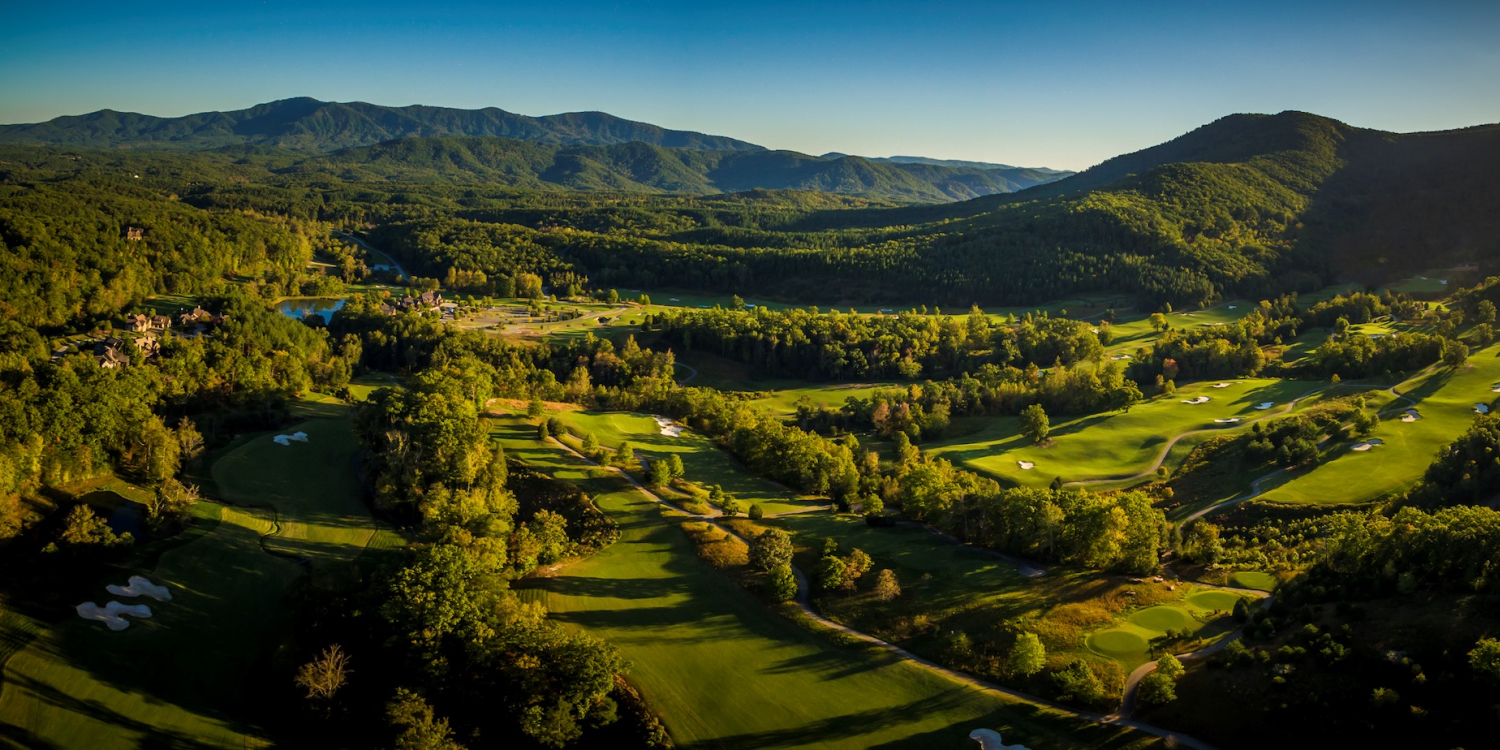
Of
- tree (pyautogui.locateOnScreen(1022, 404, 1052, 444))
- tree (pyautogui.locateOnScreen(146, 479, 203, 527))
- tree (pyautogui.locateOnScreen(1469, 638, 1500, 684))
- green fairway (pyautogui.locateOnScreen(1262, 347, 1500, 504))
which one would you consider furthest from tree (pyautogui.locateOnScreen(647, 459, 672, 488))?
green fairway (pyautogui.locateOnScreen(1262, 347, 1500, 504))

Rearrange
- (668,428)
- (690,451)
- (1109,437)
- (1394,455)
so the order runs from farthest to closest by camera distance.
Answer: (668,428) → (1109,437) → (690,451) → (1394,455)

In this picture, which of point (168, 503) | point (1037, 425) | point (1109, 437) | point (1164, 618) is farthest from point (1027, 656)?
point (168, 503)

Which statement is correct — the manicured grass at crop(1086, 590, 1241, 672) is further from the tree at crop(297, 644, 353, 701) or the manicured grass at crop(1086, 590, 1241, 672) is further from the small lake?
the small lake

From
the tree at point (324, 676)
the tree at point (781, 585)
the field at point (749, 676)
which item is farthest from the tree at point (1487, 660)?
the tree at point (324, 676)

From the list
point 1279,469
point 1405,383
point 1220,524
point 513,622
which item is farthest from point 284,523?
point 1405,383

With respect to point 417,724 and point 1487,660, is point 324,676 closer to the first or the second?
point 417,724

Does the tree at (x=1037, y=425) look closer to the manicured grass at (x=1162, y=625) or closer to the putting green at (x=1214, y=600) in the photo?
the putting green at (x=1214, y=600)
